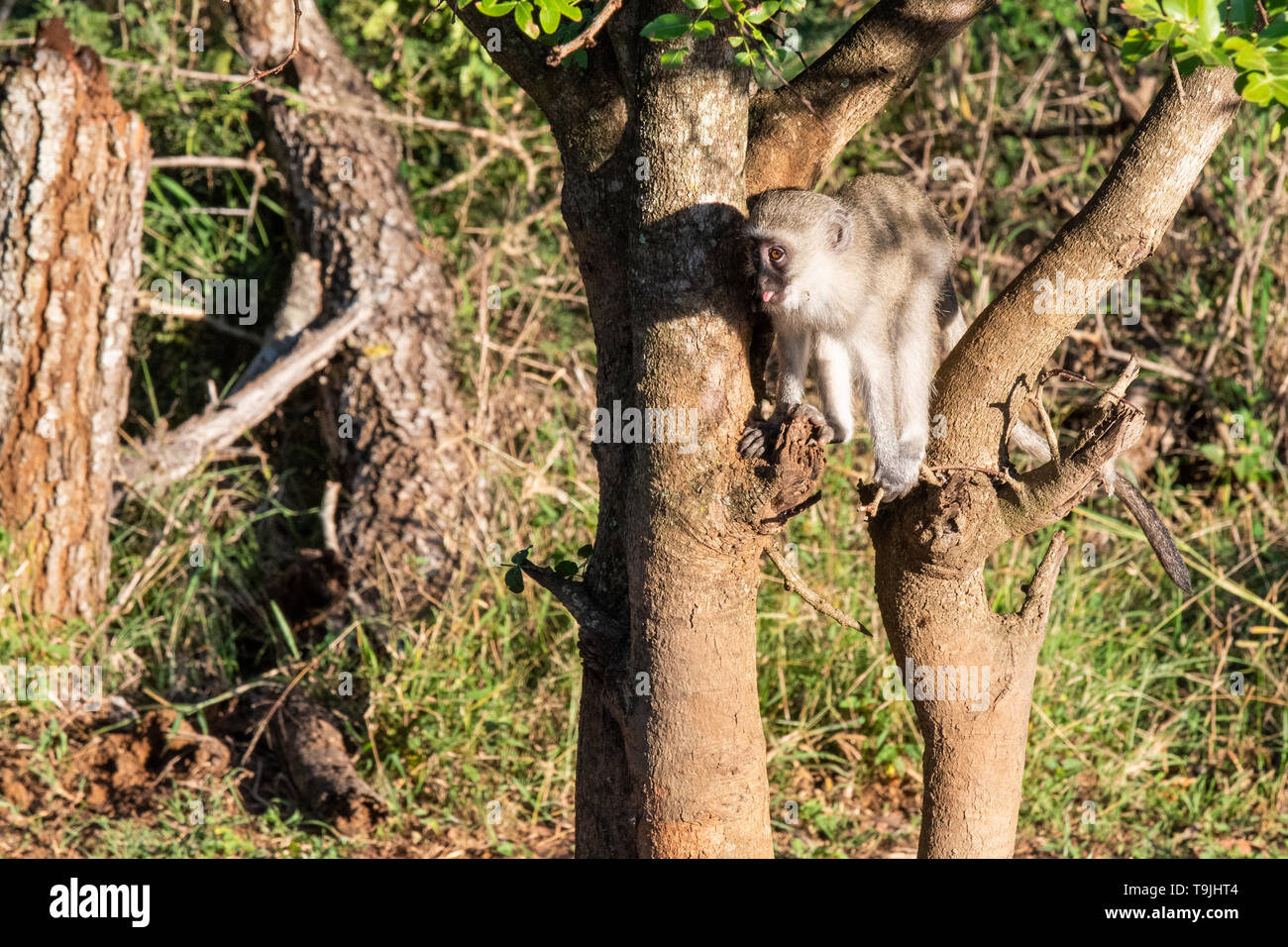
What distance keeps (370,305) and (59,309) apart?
1352mm

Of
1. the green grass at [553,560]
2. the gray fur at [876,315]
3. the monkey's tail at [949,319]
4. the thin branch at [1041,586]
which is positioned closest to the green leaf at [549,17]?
the gray fur at [876,315]

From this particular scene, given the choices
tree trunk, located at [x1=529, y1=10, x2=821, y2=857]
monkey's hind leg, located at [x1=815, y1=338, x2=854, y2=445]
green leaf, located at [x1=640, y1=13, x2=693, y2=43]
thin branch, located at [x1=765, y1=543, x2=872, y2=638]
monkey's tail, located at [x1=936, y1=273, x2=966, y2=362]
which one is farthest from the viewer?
monkey's tail, located at [x1=936, y1=273, x2=966, y2=362]

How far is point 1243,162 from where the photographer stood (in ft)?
20.0

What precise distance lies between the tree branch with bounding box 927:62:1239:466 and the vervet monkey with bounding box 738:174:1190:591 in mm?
218

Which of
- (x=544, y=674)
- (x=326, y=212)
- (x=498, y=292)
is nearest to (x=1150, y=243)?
(x=544, y=674)

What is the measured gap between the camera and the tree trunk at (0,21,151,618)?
5.36 meters

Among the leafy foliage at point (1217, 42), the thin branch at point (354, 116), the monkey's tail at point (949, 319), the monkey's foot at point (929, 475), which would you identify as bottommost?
the monkey's foot at point (929, 475)

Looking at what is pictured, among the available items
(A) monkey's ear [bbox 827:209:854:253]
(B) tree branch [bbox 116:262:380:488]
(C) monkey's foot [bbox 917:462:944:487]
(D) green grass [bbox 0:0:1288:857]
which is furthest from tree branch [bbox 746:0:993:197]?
(B) tree branch [bbox 116:262:380:488]

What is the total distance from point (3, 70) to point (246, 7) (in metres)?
1.21

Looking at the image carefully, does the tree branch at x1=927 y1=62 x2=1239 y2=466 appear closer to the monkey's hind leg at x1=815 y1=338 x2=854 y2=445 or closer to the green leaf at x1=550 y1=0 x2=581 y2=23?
the monkey's hind leg at x1=815 y1=338 x2=854 y2=445

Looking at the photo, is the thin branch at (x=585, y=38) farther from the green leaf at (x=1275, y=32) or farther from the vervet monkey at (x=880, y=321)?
the green leaf at (x=1275, y=32)

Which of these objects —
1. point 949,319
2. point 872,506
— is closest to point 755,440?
point 872,506

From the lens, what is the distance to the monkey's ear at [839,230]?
3477 millimetres

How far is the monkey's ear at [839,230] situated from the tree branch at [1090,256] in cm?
55
